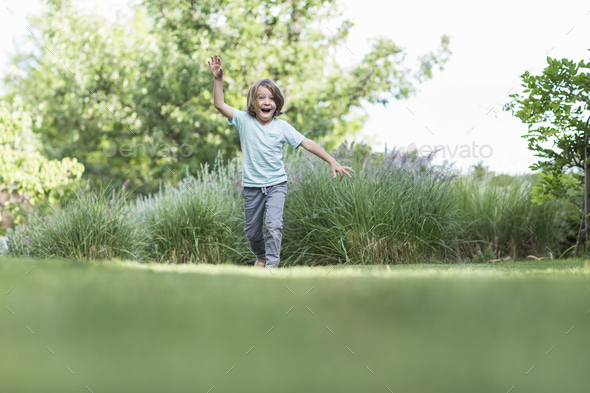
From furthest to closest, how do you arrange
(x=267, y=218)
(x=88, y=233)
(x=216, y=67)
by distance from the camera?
(x=88, y=233)
(x=267, y=218)
(x=216, y=67)

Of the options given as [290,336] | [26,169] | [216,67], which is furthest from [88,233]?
[290,336]

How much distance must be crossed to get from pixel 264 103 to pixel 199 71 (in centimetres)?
563

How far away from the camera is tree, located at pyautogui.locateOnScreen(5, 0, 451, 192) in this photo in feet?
32.0

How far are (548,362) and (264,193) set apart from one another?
3.12 meters

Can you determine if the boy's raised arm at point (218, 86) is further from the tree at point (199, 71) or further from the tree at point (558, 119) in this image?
A: the tree at point (199, 71)

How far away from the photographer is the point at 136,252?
4.83m

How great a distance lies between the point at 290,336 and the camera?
1481mm

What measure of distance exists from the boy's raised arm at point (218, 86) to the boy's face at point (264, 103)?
256 mm

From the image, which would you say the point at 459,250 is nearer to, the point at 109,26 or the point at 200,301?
the point at 200,301

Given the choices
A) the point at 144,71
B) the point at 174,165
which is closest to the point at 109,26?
the point at 144,71

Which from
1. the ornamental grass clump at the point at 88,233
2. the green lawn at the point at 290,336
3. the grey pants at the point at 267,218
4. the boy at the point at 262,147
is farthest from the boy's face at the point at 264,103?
the green lawn at the point at 290,336

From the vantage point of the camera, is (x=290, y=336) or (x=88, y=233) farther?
(x=88, y=233)

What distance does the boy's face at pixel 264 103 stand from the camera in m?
4.30

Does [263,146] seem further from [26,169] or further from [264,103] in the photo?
[26,169]
